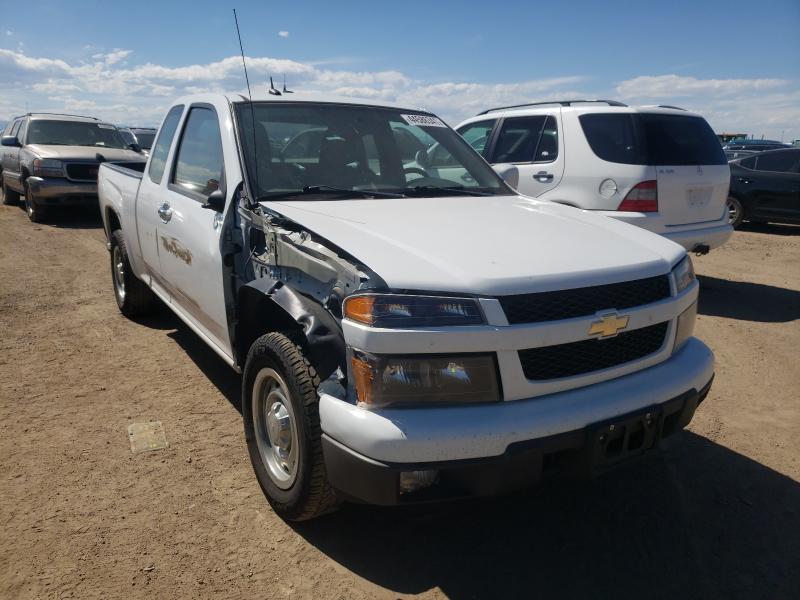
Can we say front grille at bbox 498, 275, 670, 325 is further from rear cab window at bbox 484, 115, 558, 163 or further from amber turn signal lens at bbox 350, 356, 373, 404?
rear cab window at bbox 484, 115, 558, 163

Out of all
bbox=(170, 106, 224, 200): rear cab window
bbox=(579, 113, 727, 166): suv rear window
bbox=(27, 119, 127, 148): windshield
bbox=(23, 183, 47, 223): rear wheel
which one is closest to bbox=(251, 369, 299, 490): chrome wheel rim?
bbox=(170, 106, 224, 200): rear cab window

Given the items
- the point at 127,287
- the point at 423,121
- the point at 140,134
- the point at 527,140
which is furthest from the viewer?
the point at 140,134

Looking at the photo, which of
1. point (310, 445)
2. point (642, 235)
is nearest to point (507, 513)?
point (310, 445)

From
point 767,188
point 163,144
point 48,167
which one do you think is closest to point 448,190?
point 163,144

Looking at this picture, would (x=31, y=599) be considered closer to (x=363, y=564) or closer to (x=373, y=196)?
(x=363, y=564)

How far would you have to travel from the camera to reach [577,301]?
2.27 m

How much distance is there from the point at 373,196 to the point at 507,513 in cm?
172

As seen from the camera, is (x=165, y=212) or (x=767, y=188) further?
(x=767, y=188)

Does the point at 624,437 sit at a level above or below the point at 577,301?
below

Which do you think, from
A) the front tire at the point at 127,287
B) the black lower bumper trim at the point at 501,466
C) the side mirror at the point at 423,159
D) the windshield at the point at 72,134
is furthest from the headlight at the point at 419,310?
the windshield at the point at 72,134

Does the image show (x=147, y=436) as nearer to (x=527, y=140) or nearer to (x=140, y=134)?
(x=527, y=140)

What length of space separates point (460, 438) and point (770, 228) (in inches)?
481

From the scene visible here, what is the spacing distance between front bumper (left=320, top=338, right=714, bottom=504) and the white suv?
3.94m

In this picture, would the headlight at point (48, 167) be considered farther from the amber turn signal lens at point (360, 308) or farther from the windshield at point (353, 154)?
the amber turn signal lens at point (360, 308)
